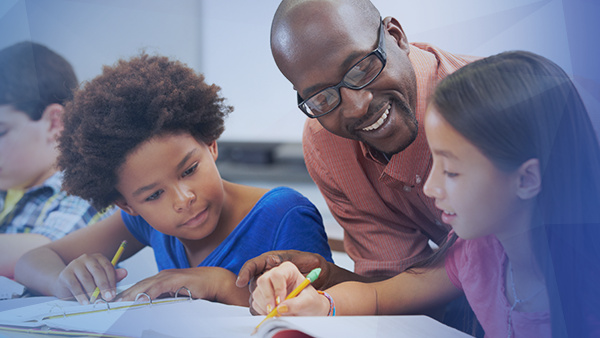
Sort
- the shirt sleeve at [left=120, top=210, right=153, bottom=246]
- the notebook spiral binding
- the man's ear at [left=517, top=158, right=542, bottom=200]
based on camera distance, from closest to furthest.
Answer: the man's ear at [left=517, top=158, right=542, bottom=200]
the notebook spiral binding
the shirt sleeve at [left=120, top=210, right=153, bottom=246]

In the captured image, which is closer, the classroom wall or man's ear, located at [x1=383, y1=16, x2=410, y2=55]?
man's ear, located at [x1=383, y1=16, x2=410, y2=55]

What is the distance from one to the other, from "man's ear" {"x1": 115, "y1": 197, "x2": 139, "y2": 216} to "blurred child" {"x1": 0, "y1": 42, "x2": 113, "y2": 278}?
0.33 feet

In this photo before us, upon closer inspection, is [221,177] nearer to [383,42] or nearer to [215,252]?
[215,252]

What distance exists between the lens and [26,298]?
80cm

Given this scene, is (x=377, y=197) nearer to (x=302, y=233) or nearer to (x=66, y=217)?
(x=302, y=233)

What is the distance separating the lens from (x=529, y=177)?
0.43m

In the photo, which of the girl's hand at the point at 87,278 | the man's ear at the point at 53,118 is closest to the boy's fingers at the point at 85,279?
the girl's hand at the point at 87,278

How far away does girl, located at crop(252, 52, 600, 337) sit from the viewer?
0.44m

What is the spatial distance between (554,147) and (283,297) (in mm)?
346

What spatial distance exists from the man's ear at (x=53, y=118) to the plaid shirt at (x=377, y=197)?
0.47 m

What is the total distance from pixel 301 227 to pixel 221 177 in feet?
0.58

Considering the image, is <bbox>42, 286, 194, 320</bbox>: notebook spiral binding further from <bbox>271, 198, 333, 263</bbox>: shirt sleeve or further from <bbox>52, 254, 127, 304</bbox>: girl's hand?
<bbox>271, 198, 333, 263</bbox>: shirt sleeve

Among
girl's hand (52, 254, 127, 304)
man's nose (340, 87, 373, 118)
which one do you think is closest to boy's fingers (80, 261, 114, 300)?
girl's hand (52, 254, 127, 304)

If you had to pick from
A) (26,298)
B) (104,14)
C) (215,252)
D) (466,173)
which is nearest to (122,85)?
(104,14)
